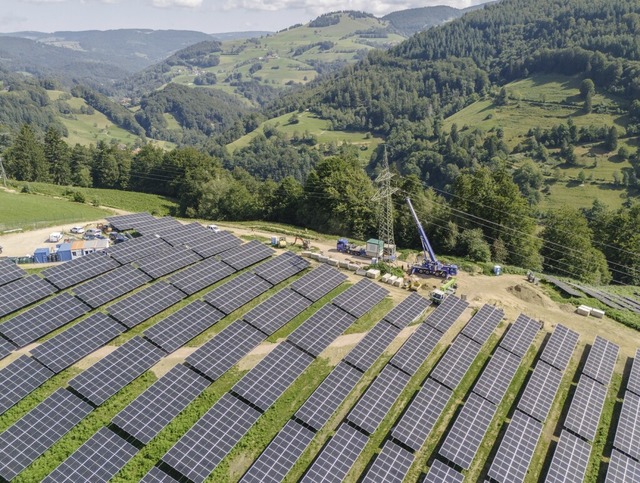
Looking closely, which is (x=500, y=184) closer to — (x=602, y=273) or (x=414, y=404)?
(x=602, y=273)

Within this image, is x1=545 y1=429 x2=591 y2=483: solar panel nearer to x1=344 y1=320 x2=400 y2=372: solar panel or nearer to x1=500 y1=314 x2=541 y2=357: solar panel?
x1=500 y1=314 x2=541 y2=357: solar panel

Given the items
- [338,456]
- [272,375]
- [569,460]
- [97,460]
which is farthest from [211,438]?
[569,460]

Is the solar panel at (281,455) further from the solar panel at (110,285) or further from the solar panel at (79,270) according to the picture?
the solar panel at (79,270)

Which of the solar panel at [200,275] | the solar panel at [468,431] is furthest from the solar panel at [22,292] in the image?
the solar panel at [468,431]

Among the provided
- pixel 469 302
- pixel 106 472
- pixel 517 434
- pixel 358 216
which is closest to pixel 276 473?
pixel 106 472

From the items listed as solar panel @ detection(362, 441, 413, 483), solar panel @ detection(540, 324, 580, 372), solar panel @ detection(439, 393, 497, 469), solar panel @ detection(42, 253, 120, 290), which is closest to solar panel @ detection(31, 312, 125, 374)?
solar panel @ detection(42, 253, 120, 290)

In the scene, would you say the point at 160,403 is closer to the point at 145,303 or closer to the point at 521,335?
the point at 145,303
